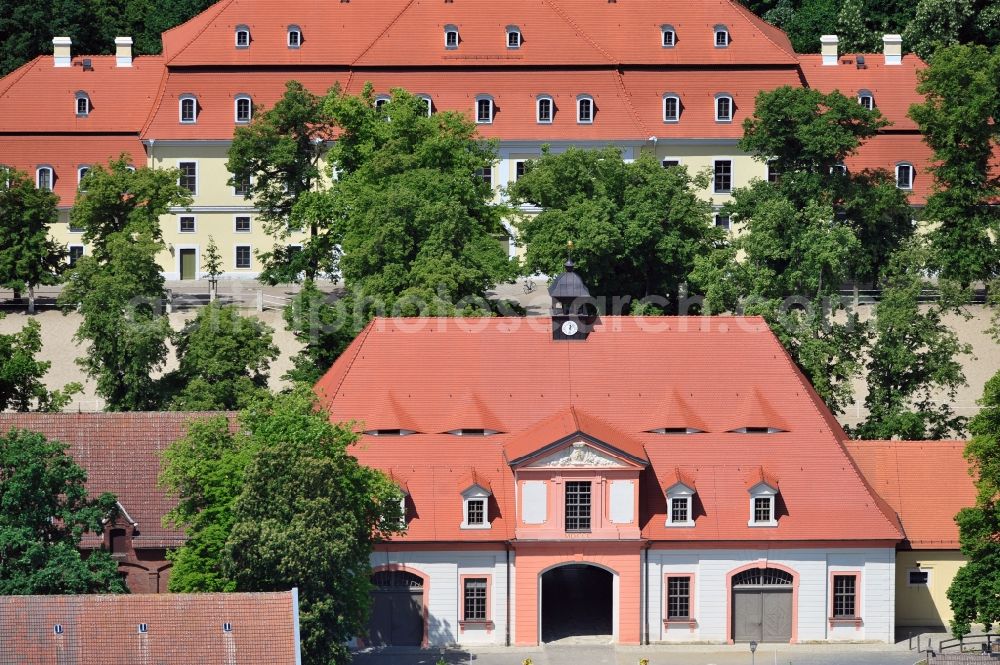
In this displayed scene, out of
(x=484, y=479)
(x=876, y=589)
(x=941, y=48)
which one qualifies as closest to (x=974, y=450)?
(x=876, y=589)

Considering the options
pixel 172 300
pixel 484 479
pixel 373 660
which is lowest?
pixel 373 660

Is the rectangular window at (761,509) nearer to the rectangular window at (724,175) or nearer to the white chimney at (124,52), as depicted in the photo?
the rectangular window at (724,175)

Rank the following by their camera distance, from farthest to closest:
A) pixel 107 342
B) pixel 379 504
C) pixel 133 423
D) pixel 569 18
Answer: pixel 569 18 → pixel 107 342 → pixel 133 423 → pixel 379 504

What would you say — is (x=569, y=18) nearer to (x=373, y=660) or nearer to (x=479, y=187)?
(x=479, y=187)

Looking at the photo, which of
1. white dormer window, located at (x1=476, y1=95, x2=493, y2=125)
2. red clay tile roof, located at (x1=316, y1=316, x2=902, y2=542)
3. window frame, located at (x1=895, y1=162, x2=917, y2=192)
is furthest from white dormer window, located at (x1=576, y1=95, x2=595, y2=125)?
red clay tile roof, located at (x1=316, y1=316, x2=902, y2=542)

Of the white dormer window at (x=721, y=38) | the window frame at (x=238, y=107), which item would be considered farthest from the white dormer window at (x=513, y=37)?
the window frame at (x=238, y=107)

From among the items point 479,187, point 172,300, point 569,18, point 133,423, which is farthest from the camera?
point 569,18
